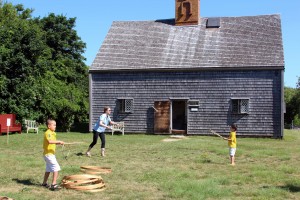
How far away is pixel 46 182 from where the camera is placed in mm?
8828

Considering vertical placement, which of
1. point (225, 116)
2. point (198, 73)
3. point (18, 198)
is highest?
point (198, 73)

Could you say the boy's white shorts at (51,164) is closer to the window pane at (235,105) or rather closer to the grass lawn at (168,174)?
the grass lawn at (168,174)

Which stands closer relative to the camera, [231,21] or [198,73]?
[198,73]

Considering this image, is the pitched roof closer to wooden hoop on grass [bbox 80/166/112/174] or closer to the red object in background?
the red object in background

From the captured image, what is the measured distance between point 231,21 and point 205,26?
71.7 inches

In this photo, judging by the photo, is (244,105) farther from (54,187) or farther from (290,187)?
(54,187)

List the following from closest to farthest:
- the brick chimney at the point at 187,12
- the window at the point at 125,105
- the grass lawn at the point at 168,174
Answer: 1. the grass lawn at the point at 168,174
2. the window at the point at 125,105
3. the brick chimney at the point at 187,12

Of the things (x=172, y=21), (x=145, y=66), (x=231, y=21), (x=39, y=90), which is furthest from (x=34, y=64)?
(x=231, y=21)

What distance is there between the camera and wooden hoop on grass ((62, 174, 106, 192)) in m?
8.24

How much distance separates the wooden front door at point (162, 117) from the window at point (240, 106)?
13.4 feet

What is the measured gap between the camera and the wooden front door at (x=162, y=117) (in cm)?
2631

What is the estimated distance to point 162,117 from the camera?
86.6ft

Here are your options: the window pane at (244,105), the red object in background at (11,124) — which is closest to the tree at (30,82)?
the red object in background at (11,124)

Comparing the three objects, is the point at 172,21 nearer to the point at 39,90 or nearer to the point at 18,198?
the point at 39,90
